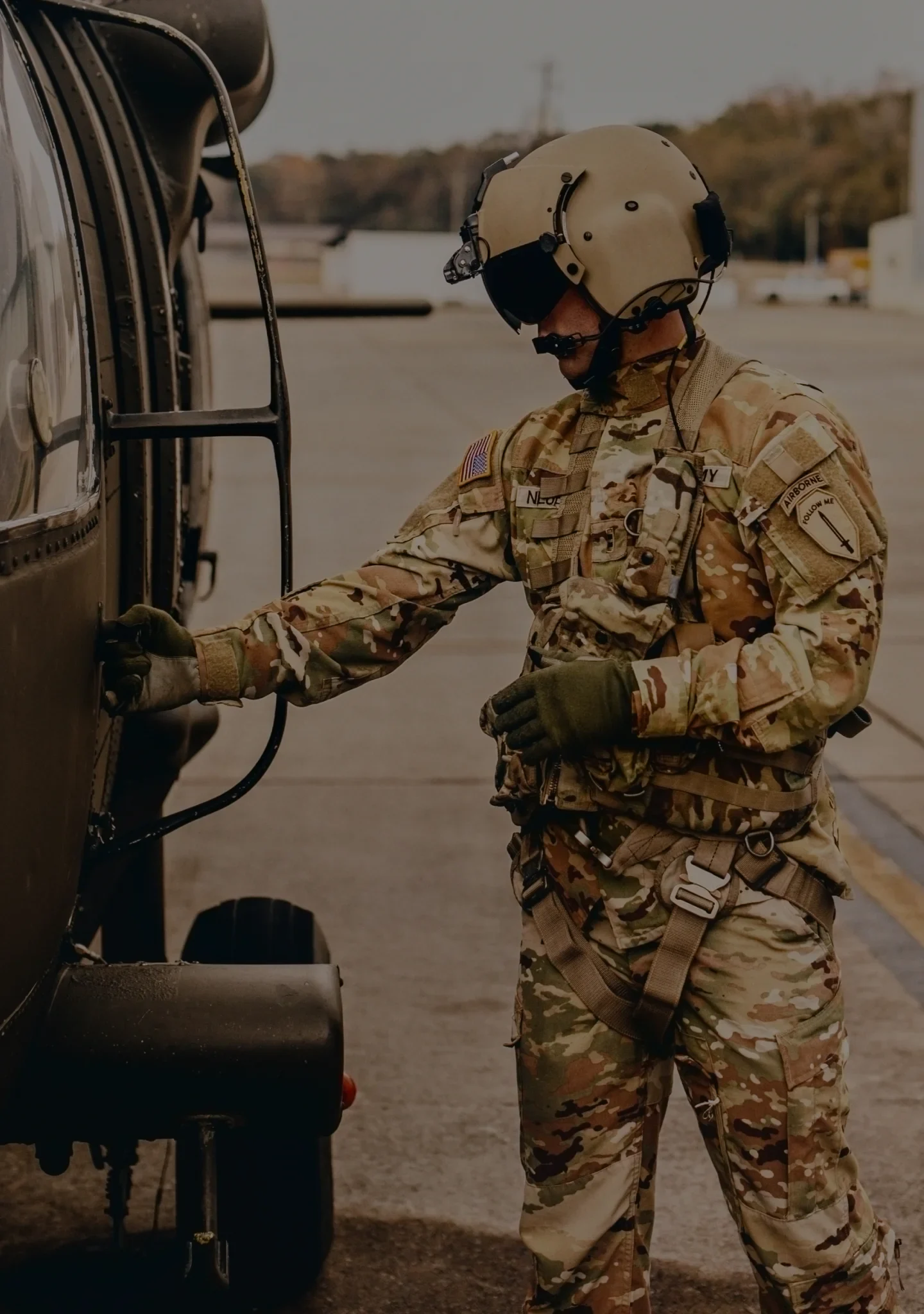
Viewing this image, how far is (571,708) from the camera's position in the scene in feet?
9.20

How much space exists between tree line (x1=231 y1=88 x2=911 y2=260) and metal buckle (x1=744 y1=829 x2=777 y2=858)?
4464 inches

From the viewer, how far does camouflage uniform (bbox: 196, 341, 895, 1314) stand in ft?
9.20

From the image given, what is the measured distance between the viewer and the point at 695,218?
9.66 ft

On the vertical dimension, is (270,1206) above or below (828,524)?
below

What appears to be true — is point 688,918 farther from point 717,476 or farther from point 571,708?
point 717,476

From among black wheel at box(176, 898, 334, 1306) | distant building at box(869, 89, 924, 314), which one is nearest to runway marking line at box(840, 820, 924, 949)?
black wheel at box(176, 898, 334, 1306)

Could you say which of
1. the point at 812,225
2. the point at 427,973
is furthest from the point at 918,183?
the point at 427,973

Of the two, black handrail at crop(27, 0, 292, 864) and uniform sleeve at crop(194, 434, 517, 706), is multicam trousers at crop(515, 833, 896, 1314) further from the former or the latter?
black handrail at crop(27, 0, 292, 864)

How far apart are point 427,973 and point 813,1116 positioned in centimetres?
271

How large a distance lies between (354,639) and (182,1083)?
2.30 feet

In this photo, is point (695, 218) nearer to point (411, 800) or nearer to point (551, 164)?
point (551, 164)

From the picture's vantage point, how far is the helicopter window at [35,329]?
264 centimetres

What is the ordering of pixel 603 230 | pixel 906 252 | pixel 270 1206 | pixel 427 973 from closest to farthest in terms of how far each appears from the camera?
pixel 603 230, pixel 270 1206, pixel 427 973, pixel 906 252

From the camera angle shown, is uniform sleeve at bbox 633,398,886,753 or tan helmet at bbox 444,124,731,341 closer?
uniform sleeve at bbox 633,398,886,753
